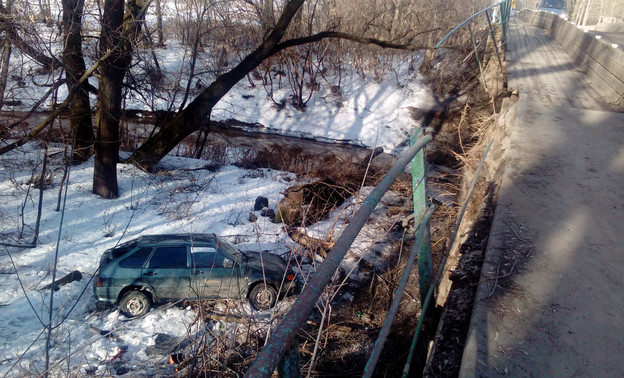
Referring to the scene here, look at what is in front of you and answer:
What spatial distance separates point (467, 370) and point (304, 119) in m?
18.4

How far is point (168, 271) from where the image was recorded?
684cm

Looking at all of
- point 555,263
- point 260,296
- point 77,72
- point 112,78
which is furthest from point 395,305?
point 77,72

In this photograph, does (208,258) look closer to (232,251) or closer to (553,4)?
(232,251)

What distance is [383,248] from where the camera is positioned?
8945 millimetres

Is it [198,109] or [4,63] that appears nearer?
[4,63]

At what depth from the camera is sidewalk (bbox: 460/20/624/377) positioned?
274 centimetres

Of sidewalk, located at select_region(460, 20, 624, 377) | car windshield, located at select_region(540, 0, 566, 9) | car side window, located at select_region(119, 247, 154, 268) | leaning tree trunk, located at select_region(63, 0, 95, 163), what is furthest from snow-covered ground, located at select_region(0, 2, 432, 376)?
car windshield, located at select_region(540, 0, 566, 9)

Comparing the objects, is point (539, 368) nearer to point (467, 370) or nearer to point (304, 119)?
point (467, 370)

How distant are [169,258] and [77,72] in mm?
5389

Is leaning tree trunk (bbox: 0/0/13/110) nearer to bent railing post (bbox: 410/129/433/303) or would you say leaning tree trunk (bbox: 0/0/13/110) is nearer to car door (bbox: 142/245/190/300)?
car door (bbox: 142/245/190/300)

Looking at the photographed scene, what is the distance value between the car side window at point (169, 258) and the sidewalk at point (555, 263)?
465 centimetres

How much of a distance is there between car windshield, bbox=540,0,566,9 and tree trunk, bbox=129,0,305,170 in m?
43.2

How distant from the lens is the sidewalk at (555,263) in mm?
2738

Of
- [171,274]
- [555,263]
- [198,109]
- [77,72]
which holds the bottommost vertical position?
[171,274]
